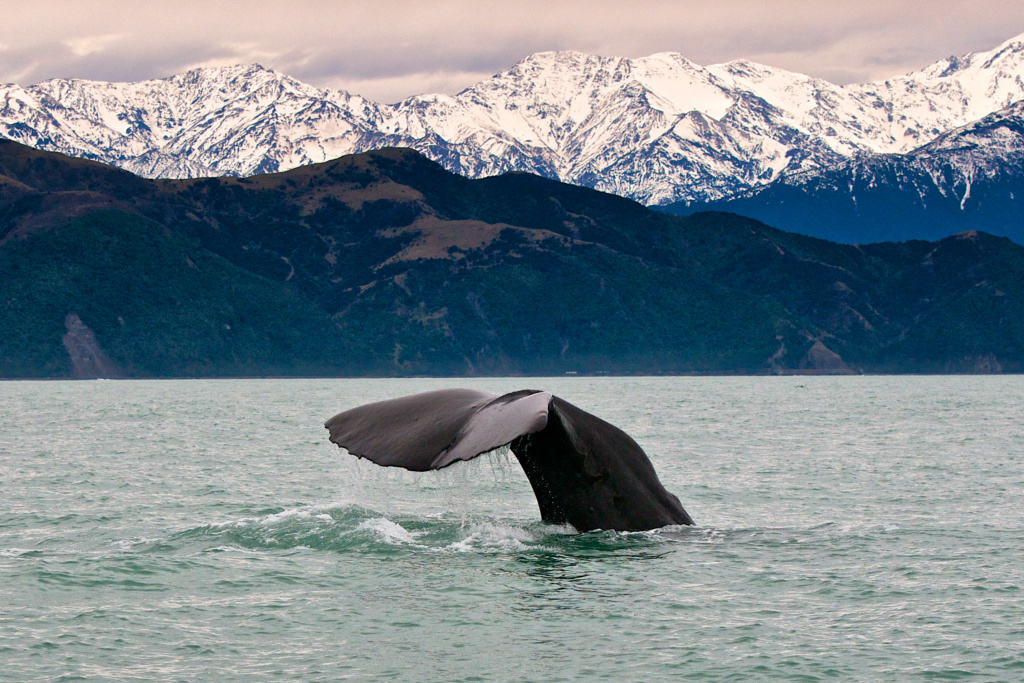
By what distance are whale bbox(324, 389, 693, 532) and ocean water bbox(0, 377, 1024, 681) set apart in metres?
0.53

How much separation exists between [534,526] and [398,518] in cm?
335

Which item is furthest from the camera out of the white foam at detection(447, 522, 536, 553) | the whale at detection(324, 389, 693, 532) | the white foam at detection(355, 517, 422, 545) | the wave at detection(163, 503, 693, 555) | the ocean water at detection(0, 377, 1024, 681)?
A: the white foam at detection(355, 517, 422, 545)

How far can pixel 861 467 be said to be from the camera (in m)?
39.8

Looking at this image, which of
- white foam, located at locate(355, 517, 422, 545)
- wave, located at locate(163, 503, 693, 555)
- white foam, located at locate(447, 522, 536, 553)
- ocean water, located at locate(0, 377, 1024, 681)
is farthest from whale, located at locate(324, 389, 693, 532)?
white foam, located at locate(355, 517, 422, 545)

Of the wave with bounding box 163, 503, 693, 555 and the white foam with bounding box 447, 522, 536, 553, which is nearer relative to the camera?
the wave with bounding box 163, 503, 693, 555

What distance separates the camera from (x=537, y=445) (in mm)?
15648

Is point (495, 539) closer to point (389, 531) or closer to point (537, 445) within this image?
point (389, 531)

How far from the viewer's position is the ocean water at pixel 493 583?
14109 millimetres

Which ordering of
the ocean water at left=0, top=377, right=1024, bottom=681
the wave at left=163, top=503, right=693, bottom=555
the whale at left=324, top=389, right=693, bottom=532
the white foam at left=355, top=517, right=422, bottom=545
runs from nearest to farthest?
the whale at left=324, top=389, right=693, bottom=532, the ocean water at left=0, top=377, right=1024, bottom=681, the wave at left=163, top=503, right=693, bottom=555, the white foam at left=355, top=517, right=422, bottom=545

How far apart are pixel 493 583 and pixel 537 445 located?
273 centimetres

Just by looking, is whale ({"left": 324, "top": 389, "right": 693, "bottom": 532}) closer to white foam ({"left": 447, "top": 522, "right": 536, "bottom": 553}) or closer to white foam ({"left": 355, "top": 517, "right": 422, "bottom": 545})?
white foam ({"left": 447, "top": 522, "right": 536, "bottom": 553})

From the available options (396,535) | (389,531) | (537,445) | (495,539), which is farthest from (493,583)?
(389,531)

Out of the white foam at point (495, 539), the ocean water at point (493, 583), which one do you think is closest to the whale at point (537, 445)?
the ocean water at point (493, 583)

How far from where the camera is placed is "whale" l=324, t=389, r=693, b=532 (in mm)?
13109
